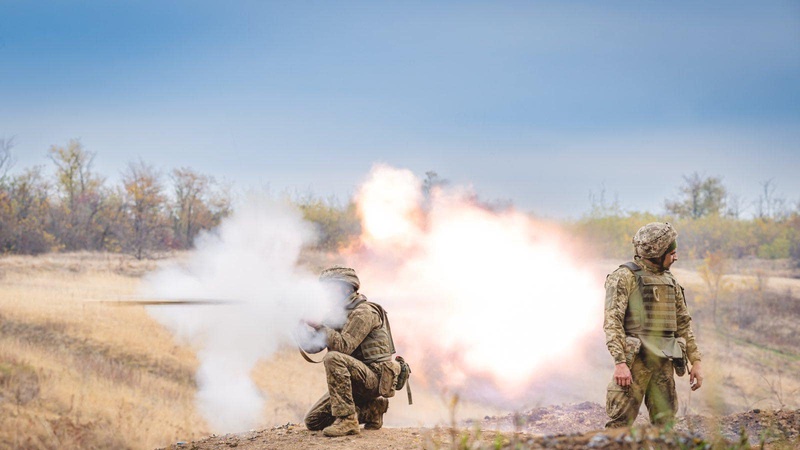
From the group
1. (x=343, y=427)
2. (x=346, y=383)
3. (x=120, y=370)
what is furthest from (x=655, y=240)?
(x=120, y=370)

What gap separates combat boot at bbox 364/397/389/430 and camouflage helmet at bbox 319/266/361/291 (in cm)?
136

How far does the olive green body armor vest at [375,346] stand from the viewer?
28.0 feet

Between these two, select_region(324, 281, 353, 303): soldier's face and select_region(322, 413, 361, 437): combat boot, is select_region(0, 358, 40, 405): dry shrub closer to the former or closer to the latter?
select_region(322, 413, 361, 437): combat boot

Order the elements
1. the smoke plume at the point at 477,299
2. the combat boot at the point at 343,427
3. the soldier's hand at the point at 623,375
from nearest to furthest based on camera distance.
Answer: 1. the soldier's hand at the point at 623,375
2. the combat boot at the point at 343,427
3. the smoke plume at the point at 477,299

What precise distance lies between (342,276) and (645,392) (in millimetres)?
3426

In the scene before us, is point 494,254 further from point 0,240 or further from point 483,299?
point 0,240

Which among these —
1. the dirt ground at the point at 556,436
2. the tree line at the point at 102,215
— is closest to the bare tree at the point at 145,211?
the tree line at the point at 102,215

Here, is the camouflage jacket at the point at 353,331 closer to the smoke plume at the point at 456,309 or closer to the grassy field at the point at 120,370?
the grassy field at the point at 120,370

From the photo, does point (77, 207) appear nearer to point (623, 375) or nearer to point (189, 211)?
point (189, 211)

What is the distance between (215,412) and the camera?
1603 cm

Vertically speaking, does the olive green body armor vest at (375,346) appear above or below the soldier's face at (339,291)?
below

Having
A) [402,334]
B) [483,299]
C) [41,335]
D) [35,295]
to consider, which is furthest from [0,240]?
[483,299]

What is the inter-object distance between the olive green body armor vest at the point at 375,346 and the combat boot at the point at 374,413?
589 mm

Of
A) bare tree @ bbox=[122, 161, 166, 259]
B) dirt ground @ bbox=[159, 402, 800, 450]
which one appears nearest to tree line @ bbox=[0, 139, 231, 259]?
bare tree @ bbox=[122, 161, 166, 259]
